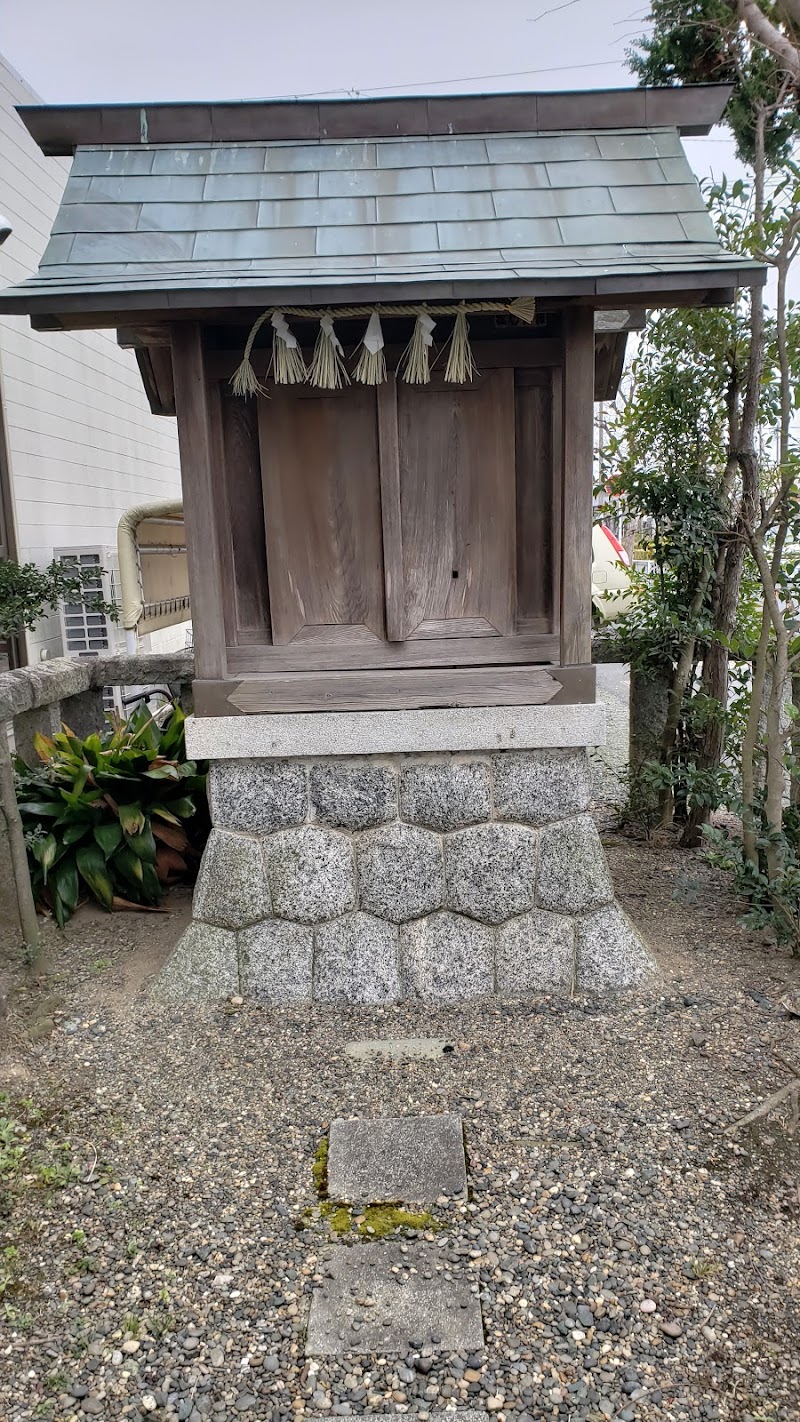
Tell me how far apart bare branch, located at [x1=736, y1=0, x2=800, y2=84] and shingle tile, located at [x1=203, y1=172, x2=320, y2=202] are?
2357mm

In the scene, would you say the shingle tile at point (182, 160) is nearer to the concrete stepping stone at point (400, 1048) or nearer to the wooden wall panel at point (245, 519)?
the wooden wall panel at point (245, 519)

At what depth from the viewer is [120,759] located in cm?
468

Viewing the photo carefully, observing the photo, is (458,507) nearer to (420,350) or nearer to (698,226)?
(420,350)

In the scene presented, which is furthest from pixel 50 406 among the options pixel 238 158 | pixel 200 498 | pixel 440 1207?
pixel 440 1207

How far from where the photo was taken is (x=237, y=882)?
3.84 meters

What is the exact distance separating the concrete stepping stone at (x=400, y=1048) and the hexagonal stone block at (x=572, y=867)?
0.76m

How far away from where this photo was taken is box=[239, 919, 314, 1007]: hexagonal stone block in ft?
12.7

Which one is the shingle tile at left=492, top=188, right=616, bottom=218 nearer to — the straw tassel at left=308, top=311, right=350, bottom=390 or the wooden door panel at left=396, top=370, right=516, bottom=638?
Result: the wooden door panel at left=396, top=370, right=516, bottom=638

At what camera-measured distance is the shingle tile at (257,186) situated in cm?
366

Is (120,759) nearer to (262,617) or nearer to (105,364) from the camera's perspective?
(262,617)

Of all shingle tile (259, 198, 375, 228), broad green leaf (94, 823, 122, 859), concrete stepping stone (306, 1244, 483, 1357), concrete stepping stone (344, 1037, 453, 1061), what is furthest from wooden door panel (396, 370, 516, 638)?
concrete stepping stone (306, 1244, 483, 1357)

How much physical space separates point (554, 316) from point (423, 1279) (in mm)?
3376

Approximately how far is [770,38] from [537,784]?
3826mm

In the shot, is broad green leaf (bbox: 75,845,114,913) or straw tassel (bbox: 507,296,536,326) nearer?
straw tassel (bbox: 507,296,536,326)
